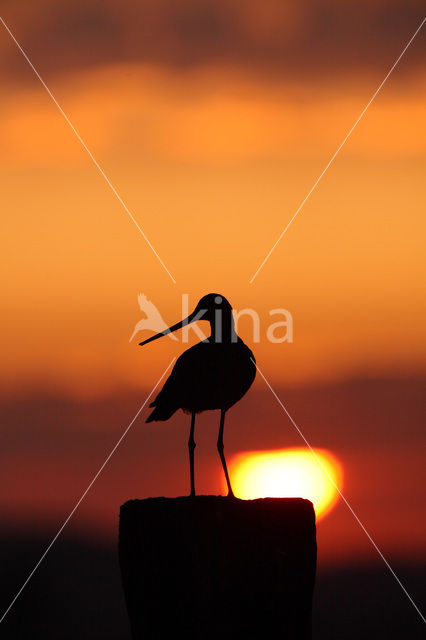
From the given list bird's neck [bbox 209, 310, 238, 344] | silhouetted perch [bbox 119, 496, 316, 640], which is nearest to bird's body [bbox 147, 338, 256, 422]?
bird's neck [bbox 209, 310, 238, 344]

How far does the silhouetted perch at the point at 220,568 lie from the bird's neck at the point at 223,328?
12.4 ft

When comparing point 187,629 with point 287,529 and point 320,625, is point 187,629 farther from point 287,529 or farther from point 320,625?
point 320,625

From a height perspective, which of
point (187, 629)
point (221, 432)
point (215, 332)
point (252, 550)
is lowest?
point (187, 629)

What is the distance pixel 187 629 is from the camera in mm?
7840

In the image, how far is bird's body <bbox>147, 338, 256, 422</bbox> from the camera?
37.9 ft

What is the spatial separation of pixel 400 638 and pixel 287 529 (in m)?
65.3

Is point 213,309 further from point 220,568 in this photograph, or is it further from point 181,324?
point 220,568

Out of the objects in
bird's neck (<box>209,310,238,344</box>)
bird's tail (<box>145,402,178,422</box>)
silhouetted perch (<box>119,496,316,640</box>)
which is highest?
bird's neck (<box>209,310,238,344</box>)

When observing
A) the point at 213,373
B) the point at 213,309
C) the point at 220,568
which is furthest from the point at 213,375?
the point at 220,568

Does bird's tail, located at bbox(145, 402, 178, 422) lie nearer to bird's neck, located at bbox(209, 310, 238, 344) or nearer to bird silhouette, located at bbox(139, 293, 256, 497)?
bird silhouette, located at bbox(139, 293, 256, 497)

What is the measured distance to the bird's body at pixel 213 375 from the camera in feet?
→ 37.9

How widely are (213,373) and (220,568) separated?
3.95m

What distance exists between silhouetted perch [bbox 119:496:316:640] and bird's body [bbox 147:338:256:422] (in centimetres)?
344

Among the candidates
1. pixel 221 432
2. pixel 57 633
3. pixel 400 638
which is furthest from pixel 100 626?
pixel 221 432
